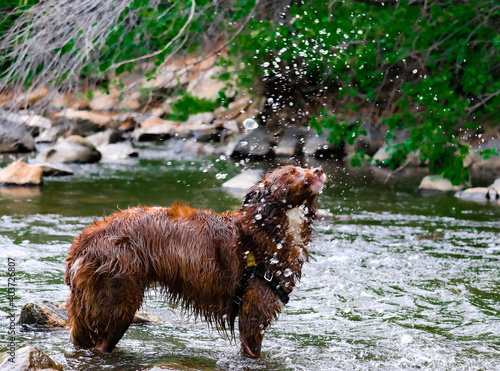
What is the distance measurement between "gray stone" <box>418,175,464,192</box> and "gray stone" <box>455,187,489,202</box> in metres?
0.37

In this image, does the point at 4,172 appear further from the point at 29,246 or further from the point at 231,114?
the point at 231,114

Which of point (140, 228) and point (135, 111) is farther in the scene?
point (135, 111)

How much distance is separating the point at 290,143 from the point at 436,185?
18.5 feet

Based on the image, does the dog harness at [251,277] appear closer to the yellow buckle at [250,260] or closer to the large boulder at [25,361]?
the yellow buckle at [250,260]

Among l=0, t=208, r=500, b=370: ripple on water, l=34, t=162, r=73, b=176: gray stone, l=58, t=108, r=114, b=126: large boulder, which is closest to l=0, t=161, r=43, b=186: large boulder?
l=34, t=162, r=73, b=176: gray stone

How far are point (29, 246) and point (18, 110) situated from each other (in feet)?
7.28

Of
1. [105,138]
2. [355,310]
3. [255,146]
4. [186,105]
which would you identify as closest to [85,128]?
[105,138]

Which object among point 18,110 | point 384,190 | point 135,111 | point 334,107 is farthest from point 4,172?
point 135,111

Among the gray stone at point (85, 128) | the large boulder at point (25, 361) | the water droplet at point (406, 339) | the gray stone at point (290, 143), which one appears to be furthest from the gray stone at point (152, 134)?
the large boulder at point (25, 361)

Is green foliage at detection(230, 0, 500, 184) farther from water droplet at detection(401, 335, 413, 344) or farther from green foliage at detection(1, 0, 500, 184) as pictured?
water droplet at detection(401, 335, 413, 344)

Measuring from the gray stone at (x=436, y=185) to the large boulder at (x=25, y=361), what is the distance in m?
9.37

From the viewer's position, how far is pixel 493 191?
11.4 metres

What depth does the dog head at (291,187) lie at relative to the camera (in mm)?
4457

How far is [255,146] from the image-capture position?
17.2 metres
